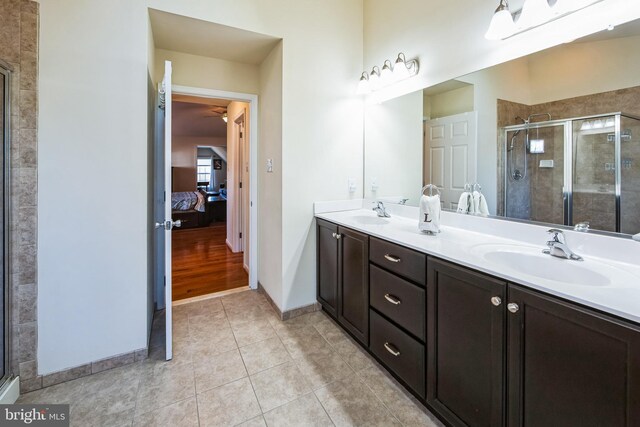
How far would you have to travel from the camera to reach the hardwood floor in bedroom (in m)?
3.35

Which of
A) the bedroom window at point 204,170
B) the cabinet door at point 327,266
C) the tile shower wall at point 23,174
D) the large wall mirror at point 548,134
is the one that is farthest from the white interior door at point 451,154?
the bedroom window at point 204,170

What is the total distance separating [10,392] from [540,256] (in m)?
2.82

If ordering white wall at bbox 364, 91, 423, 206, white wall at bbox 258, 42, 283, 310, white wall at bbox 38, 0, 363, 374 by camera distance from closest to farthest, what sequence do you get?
white wall at bbox 38, 0, 363, 374, white wall at bbox 364, 91, 423, 206, white wall at bbox 258, 42, 283, 310

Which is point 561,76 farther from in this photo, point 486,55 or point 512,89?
point 486,55

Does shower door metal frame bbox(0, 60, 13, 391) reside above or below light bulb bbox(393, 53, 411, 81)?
below

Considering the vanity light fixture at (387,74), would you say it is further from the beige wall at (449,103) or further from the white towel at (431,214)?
the white towel at (431,214)

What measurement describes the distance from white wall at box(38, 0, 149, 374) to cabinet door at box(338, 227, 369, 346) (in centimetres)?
140

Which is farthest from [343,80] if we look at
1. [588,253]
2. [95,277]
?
[95,277]

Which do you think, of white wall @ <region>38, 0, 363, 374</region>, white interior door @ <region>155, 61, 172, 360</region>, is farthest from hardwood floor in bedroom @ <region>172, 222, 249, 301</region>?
white wall @ <region>38, 0, 363, 374</region>

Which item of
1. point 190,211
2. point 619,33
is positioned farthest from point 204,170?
point 619,33

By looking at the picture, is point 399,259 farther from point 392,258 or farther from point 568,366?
point 568,366

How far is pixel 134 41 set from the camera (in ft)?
6.30

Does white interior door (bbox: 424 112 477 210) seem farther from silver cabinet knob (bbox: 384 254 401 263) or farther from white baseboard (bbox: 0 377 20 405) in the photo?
white baseboard (bbox: 0 377 20 405)

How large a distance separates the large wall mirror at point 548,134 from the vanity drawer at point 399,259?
2.23 feet
